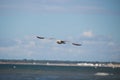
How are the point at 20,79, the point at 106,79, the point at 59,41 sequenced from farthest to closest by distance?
the point at 106,79 → the point at 20,79 → the point at 59,41

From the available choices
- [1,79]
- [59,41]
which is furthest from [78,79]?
[59,41]

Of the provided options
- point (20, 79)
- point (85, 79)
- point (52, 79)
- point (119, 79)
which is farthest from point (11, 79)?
point (119, 79)

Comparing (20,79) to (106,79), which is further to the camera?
(106,79)

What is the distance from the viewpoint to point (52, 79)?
120m

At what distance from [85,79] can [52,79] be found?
9703 millimetres

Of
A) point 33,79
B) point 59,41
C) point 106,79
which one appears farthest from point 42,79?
point 59,41

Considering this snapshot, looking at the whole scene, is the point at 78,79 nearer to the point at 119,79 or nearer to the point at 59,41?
the point at 119,79

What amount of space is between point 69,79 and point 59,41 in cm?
6049

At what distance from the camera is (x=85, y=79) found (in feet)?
409

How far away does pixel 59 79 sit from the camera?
394 ft

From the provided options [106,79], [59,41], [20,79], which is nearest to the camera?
[59,41]

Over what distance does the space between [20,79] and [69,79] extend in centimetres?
1224

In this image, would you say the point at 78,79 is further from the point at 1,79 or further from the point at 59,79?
the point at 1,79

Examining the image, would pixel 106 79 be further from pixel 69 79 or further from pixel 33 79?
pixel 33 79
